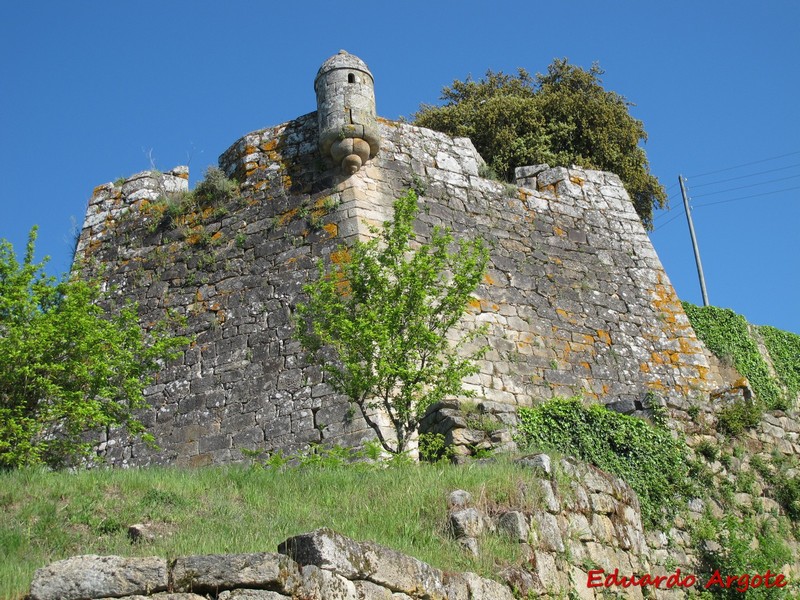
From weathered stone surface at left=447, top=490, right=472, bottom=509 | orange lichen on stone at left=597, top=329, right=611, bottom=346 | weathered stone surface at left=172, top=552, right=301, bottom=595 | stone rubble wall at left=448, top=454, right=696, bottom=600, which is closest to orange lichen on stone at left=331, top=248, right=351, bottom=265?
orange lichen on stone at left=597, top=329, right=611, bottom=346

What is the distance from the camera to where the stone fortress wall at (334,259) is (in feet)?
41.6

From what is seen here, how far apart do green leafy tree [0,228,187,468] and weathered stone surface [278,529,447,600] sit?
498cm

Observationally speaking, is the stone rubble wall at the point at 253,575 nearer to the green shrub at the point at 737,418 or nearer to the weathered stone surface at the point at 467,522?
the weathered stone surface at the point at 467,522

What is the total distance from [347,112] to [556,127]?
746cm

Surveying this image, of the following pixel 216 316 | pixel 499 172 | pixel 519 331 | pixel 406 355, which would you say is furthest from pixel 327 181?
pixel 499 172

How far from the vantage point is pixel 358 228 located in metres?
13.3

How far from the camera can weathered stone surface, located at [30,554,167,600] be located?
15.8 ft

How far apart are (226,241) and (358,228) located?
193 cm

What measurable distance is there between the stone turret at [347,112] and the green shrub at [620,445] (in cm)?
447

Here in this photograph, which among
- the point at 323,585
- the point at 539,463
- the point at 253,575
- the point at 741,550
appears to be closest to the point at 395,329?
the point at 539,463

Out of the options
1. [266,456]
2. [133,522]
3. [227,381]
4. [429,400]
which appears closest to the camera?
[133,522]

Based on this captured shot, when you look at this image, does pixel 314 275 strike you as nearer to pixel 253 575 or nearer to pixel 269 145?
pixel 269 145

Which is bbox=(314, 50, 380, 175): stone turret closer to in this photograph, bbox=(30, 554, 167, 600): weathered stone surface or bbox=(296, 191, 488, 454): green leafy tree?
bbox=(296, 191, 488, 454): green leafy tree

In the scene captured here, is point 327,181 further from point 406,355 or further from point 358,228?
point 406,355
